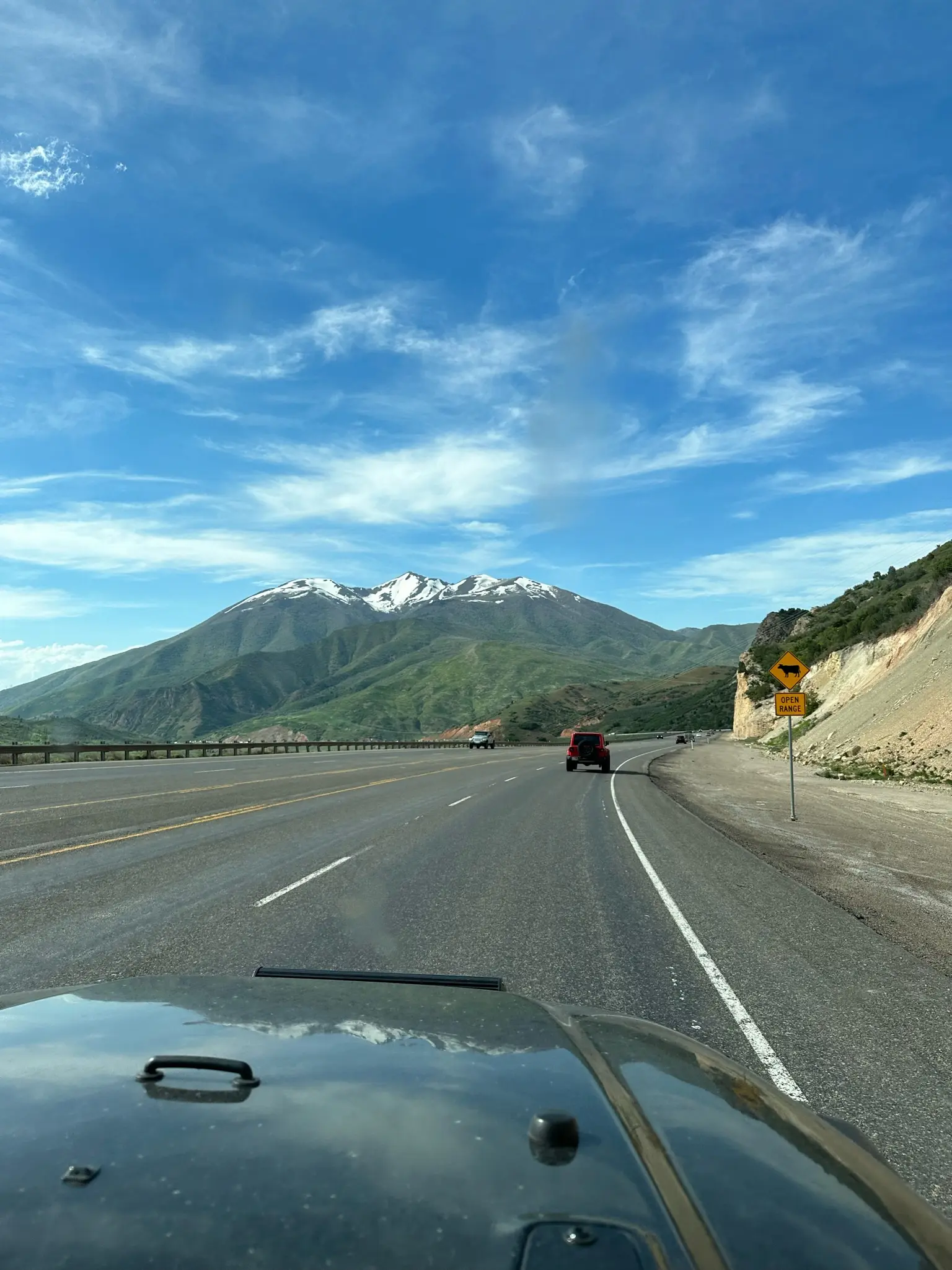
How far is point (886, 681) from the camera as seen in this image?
40.8 meters

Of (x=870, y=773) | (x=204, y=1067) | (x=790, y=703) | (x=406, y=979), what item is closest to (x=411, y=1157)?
(x=204, y=1067)

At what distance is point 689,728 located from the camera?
139000 mm

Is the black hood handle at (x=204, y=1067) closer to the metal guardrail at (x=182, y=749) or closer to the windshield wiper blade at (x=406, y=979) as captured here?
the windshield wiper blade at (x=406, y=979)

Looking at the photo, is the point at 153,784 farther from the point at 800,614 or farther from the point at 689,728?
the point at 689,728

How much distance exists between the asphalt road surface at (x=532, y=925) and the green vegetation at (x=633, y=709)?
117 m

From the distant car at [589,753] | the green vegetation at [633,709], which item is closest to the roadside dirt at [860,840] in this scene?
→ the distant car at [589,753]

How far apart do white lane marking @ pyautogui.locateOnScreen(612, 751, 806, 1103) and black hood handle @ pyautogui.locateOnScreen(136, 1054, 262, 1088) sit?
2.39 metres

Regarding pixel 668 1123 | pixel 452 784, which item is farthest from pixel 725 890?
pixel 452 784

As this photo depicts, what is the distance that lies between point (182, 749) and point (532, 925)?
47.4 metres

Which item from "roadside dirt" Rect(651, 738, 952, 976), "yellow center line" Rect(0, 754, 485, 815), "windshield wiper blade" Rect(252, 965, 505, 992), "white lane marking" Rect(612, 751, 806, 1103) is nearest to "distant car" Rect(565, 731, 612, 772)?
"roadside dirt" Rect(651, 738, 952, 976)

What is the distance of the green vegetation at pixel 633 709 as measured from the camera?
14362 centimetres

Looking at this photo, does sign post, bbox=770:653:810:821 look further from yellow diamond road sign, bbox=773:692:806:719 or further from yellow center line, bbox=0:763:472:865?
yellow center line, bbox=0:763:472:865

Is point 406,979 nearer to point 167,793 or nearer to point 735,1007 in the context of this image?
point 735,1007

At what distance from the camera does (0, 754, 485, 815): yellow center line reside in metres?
19.5
